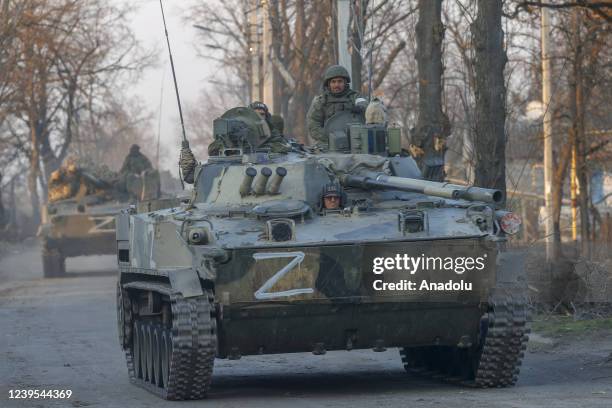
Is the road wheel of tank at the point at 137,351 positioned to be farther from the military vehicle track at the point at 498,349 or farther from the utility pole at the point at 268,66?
the utility pole at the point at 268,66

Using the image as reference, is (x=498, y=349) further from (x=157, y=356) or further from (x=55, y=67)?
(x=55, y=67)

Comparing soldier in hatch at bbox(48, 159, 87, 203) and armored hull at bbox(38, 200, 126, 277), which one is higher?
soldier in hatch at bbox(48, 159, 87, 203)

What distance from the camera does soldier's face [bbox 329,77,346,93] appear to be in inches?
536

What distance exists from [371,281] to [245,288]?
0.95 m

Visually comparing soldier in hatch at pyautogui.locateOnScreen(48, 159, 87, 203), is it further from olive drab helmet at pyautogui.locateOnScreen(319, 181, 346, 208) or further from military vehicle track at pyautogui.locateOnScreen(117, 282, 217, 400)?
olive drab helmet at pyautogui.locateOnScreen(319, 181, 346, 208)

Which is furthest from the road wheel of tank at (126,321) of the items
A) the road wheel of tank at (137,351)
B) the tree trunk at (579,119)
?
the tree trunk at (579,119)

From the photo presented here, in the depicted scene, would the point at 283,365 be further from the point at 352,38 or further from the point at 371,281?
the point at 352,38

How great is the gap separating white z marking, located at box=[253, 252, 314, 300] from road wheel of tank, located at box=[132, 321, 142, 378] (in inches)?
103

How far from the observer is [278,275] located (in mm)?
10094

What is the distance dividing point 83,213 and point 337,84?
1446cm

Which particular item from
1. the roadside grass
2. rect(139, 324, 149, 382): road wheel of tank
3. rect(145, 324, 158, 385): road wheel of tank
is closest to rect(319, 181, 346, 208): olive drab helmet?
rect(145, 324, 158, 385): road wheel of tank

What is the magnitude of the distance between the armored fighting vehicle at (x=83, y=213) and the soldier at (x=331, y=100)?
13.9 metres

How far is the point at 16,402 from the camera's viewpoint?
10.5 meters

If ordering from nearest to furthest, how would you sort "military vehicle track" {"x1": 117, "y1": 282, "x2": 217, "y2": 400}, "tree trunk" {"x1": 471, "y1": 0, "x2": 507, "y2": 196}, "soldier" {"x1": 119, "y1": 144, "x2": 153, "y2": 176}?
1. "military vehicle track" {"x1": 117, "y1": 282, "x2": 217, "y2": 400}
2. "tree trunk" {"x1": 471, "y1": 0, "x2": 507, "y2": 196}
3. "soldier" {"x1": 119, "y1": 144, "x2": 153, "y2": 176}
